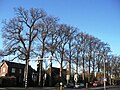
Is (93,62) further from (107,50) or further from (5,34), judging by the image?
(5,34)

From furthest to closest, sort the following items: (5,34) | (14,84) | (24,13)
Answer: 1. (14,84)
2. (24,13)
3. (5,34)

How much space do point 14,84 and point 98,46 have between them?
31007 millimetres

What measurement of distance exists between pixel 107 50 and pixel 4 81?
38.0 meters

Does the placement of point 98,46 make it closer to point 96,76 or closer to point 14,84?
point 96,76

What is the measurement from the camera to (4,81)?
55531 mm

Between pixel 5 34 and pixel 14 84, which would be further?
pixel 14 84

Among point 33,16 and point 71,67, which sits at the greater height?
point 33,16

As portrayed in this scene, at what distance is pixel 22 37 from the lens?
169 ft

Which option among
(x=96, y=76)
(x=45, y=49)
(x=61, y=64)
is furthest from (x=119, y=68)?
(x=45, y=49)

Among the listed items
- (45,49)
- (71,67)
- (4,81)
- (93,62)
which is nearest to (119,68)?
(93,62)

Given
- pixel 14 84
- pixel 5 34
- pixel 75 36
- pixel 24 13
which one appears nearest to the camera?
pixel 5 34

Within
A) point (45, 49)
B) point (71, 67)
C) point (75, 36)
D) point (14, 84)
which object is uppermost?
point (75, 36)

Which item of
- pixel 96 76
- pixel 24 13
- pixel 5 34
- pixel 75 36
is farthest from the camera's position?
pixel 96 76

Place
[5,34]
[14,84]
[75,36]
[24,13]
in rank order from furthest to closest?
[75,36]
[14,84]
[24,13]
[5,34]
